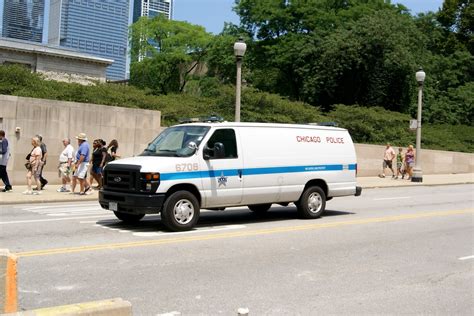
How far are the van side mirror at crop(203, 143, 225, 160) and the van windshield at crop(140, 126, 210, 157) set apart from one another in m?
0.22

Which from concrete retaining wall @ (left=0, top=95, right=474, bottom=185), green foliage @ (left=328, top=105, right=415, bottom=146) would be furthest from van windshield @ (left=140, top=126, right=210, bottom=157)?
green foliage @ (left=328, top=105, right=415, bottom=146)

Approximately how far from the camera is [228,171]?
1141cm

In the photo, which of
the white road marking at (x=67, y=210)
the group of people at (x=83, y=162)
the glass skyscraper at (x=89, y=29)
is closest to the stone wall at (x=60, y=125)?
the group of people at (x=83, y=162)

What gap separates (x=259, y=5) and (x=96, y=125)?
31759 mm

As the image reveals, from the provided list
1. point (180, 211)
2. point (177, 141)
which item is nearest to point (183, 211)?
point (180, 211)

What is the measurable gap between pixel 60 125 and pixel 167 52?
44989 mm

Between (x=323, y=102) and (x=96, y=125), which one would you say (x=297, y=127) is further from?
(x=323, y=102)

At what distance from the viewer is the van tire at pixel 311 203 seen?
12.9m

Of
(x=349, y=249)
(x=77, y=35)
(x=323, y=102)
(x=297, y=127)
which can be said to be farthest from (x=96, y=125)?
(x=77, y=35)

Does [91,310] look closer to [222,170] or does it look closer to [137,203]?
[137,203]

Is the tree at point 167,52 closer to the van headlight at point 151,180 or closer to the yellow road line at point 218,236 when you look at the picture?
the yellow road line at point 218,236

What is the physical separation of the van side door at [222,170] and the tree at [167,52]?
168 ft

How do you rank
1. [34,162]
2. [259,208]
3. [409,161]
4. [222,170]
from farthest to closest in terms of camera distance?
[409,161] < [34,162] < [259,208] < [222,170]

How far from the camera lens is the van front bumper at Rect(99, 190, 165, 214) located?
33.7 ft
